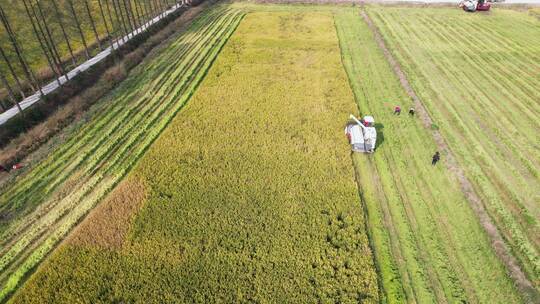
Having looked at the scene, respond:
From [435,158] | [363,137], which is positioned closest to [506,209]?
[435,158]

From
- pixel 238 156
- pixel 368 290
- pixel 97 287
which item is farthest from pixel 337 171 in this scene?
pixel 97 287

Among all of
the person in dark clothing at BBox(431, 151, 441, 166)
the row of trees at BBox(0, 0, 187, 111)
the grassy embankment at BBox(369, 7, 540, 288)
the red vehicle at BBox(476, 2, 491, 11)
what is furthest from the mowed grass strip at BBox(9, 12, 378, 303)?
the red vehicle at BBox(476, 2, 491, 11)

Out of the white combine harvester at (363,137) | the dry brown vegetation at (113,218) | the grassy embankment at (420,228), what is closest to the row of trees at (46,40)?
the dry brown vegetation at (113,218)

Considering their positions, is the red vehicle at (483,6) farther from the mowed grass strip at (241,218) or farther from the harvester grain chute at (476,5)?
the mowed grass strip at (241,218)

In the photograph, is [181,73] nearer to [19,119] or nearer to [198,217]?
[19,119]

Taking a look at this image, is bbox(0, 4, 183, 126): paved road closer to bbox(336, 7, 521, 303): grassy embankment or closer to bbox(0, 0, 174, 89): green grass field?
bbox(0, 0, 174, 89): green grass field
